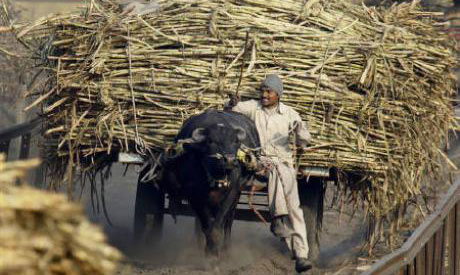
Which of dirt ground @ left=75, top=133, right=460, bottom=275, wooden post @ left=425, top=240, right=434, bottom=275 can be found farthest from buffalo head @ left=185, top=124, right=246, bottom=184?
wooden post @ left=425, top=240, right=434, bottom=275

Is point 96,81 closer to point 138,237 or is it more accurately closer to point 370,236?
point 138,237

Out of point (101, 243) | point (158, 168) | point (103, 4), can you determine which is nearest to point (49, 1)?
point (103, 4)

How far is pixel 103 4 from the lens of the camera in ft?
29.3

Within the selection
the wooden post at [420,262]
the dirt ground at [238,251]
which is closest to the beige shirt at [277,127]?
the dirt ground at [238,251]

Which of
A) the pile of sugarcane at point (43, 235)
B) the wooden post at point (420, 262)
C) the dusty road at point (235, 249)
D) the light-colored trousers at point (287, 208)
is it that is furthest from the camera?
the dusty road at point (235, 249)

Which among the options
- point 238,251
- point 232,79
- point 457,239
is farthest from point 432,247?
point 238,251

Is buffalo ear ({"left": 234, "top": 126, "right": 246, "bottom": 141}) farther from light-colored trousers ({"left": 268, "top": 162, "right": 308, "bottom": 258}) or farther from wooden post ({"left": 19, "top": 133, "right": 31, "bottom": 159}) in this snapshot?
wooden post ({"left": 19, "top": 133, "right": 31, "bottom": 159})

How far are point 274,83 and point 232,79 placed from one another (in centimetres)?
59

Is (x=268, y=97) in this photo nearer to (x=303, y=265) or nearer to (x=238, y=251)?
(x=303, y=265)

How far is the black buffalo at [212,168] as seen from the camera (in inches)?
280

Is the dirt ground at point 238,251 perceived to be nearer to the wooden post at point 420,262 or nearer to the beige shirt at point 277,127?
the beige shirt at point 277,127

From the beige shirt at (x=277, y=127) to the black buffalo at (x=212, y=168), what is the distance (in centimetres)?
9

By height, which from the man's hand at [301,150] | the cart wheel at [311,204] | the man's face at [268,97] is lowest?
the cart wheel at [311,204]

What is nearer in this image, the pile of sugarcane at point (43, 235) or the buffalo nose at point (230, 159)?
the pile of sugarcane at point (43, 235)
